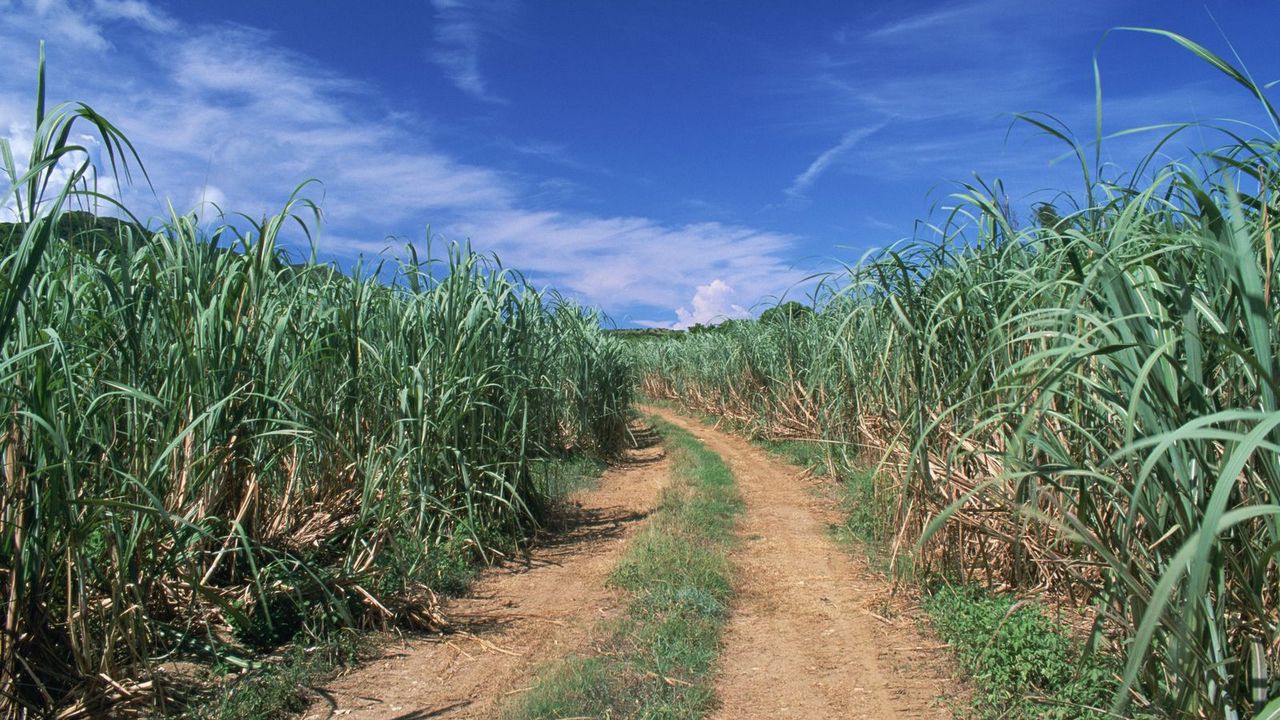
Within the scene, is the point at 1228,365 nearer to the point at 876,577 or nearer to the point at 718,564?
the point at 876,577

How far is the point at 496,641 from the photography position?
3.99m

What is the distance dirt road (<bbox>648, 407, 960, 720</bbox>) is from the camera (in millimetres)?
3270

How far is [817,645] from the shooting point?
3.92 m

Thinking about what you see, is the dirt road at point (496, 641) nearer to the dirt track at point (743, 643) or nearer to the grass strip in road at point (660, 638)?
the dirt track at point (743, 643)

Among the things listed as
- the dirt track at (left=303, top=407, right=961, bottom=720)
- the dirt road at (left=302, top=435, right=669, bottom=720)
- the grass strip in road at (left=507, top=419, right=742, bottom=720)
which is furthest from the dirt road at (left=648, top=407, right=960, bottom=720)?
the dirt road at (left=302, top=435, right=669, bottom=720)

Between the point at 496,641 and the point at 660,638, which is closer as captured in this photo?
the point at 660,638

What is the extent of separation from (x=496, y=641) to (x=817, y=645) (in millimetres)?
1564

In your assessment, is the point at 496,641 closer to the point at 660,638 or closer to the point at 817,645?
the point at 660,638

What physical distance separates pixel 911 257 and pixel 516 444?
307 cm

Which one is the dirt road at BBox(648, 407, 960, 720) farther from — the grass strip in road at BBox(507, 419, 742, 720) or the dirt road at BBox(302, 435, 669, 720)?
the dirt road at BBox(302, 435, 669, 720)

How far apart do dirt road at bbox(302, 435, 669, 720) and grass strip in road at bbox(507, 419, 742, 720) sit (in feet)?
0.56

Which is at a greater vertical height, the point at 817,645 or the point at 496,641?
the point at 496,641

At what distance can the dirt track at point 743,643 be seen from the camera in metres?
3.26

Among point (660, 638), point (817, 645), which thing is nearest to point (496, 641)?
point (660, 638)
